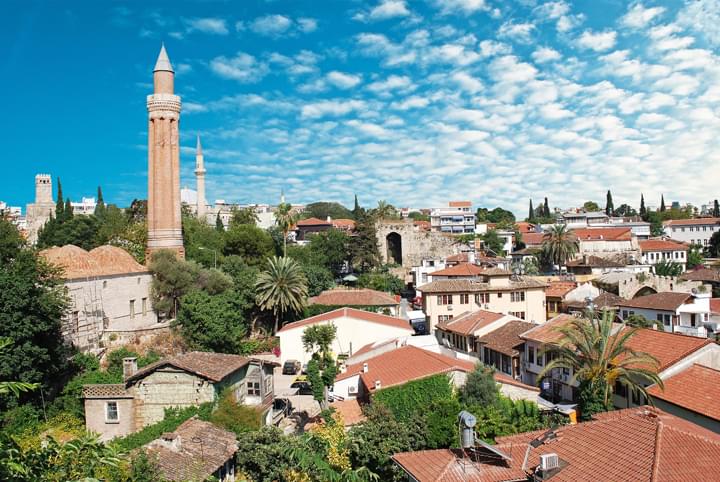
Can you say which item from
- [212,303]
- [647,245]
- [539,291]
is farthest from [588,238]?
[212,303]

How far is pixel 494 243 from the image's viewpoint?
277ft

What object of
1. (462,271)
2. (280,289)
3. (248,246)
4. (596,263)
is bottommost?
(280,289)

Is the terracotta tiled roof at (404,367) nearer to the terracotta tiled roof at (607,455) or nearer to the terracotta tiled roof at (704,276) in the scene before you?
the terracotta tiled roof at (607,455)

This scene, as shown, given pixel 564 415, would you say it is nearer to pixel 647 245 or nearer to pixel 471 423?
pixel 471 423

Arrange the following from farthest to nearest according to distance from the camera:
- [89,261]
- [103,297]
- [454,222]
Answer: [454,222] → [89,261] → [103,297]

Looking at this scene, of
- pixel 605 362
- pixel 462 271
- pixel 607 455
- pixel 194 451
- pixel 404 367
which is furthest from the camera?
pixel 462 271

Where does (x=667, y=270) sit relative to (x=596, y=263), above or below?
below

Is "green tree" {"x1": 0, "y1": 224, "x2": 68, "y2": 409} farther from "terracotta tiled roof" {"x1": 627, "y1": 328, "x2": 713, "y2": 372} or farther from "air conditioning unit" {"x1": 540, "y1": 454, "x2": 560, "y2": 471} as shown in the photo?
"terracotta tiled roof" {"x1": 627, "y1": 328, "x2": 713, "y2": 372}

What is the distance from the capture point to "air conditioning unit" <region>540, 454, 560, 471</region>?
13.9 metres

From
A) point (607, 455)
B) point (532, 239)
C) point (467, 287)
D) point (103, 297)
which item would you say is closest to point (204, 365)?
point (103, 297)

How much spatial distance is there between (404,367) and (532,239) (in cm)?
6560

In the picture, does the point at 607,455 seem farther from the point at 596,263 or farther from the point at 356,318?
the point at 596,263

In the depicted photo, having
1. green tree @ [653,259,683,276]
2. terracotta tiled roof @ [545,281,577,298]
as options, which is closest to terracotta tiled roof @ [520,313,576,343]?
terracotta tiled roof @ [545,281,577,298]

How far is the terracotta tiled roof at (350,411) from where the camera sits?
2410cm
